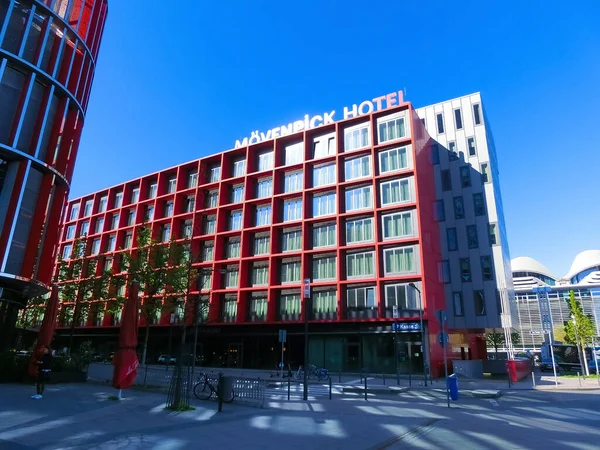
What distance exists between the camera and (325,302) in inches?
1500

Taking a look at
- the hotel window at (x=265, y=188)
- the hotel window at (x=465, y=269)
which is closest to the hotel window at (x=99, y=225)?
the hotel window at (x=265, y=188)

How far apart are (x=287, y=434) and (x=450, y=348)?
119ft

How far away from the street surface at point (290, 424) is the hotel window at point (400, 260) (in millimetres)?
18220

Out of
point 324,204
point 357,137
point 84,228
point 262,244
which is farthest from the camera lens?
point 84,228

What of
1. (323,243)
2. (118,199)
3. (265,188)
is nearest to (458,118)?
(323,243)

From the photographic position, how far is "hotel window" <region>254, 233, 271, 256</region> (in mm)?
42969

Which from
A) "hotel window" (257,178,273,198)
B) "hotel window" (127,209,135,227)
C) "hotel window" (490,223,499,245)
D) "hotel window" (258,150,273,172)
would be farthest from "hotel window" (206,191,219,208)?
"hotel window" (490,223,499,245)

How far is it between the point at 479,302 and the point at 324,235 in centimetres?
1784

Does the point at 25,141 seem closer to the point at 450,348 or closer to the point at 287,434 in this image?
the point at 287,434

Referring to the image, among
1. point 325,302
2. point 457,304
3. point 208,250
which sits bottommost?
point 325,302

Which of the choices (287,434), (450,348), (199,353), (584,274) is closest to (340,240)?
(450,348)

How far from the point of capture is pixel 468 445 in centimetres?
876

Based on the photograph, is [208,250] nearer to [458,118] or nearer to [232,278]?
[232,278]

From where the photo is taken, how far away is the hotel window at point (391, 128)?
3875 centimetres
